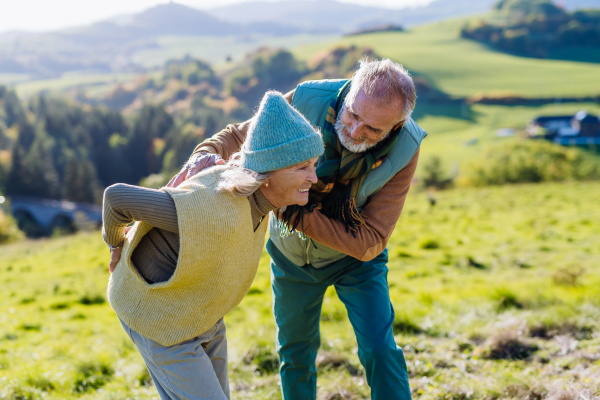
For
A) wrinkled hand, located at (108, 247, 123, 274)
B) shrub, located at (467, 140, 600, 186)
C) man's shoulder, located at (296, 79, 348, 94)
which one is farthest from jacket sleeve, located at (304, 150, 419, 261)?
shrub, located at (467, 140, 600, 186)

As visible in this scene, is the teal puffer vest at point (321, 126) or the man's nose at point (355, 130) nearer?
the man's nose at point (355, 130)

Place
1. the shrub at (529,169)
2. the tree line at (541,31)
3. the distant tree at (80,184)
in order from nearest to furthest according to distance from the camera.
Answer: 1. the shrub at (529,169)
2. the distant tree at (80,184)
3. the tree line at (541,31)

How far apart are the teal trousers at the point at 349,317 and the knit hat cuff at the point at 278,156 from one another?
1.03 m

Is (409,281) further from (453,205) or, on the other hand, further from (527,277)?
(453,205)

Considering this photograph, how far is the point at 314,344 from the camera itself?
3146 mm

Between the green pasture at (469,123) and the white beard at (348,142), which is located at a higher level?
the white beard at (348,142)

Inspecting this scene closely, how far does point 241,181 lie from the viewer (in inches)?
79.0

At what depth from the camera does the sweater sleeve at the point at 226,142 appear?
2701mm

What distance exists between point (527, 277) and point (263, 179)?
761 centimetres

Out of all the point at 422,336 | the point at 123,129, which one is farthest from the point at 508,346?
the point at 123,129

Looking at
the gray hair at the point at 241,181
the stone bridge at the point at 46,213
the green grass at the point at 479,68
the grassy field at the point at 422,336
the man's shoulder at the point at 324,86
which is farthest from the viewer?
the green grass at the point at 479,68

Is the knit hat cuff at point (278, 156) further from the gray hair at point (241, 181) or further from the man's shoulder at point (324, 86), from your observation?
the man's shoulder at point (324, 86)

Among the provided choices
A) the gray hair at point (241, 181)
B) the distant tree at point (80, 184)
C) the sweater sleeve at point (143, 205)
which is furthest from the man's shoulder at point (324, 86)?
the distant tree at point (80, 184)

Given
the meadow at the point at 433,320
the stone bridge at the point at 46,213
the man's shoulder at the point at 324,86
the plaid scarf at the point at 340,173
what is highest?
the man's shoulder at the point at 324,86
